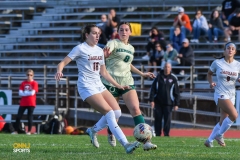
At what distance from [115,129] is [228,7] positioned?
15202 millimetres

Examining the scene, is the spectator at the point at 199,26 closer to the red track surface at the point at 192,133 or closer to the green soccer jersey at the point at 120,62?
the red track surface at the point at 192,133

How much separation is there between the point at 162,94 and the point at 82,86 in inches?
312

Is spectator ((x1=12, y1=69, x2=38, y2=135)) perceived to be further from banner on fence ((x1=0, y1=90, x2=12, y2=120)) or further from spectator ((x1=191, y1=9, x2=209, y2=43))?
spectator ((x1=191, y1=9, x2=209, y2=43))

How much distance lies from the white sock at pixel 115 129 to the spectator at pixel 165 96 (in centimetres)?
802

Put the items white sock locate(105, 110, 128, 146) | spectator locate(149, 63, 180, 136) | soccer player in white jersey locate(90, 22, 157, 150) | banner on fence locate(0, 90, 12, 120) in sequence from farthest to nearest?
banner on fence locate(0, 90, 12, 120)
spectator locate(149, 63, 180, 136)
soccer player in white jersey locate(90, 22, 157, 150)
white sock locate(105, 110, 128, 146)

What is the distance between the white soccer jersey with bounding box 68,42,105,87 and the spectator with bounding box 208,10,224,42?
46.4ft

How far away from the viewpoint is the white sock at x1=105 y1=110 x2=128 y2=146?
391 inches

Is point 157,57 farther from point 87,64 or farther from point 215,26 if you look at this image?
point 87,64

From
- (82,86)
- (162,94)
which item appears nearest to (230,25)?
(162,94)

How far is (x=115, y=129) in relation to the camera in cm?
1004

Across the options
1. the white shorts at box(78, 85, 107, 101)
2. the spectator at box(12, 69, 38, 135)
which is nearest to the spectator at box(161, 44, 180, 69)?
the spectator at box(12, 69, 38, 135)

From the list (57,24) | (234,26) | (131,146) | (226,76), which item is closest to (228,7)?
(234,26)

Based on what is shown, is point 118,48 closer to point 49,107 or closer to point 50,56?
point 49,107

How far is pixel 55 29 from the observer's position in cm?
2927
